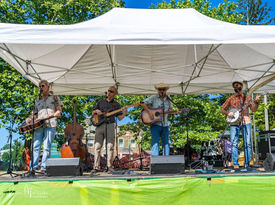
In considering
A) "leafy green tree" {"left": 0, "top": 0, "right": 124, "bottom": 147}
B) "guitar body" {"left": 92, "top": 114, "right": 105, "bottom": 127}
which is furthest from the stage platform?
"leafy green tree" {"left": 0, "top": 0, "right": 124, "bottom": 147}

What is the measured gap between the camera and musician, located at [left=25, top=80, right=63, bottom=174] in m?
4.85

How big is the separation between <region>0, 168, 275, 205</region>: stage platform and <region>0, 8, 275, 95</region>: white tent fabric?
1.95m

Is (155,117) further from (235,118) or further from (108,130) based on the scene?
(235,118)

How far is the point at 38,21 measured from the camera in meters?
12.6

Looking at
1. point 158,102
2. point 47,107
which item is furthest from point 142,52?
point 47,107

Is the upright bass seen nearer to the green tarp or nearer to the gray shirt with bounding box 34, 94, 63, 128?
the gray shirt with bounding box 34, 94, 63, 128

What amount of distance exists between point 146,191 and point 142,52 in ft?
11.4

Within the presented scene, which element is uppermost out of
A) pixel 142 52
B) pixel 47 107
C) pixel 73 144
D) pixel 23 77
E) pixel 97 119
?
pixel 23 77

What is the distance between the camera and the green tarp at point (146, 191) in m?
3.53

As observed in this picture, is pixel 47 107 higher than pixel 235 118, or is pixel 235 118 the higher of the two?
pixel 47 107

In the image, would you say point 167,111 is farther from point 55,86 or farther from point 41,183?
point 55,86

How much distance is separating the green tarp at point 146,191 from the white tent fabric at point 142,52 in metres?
1.96

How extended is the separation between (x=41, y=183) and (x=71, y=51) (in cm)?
311

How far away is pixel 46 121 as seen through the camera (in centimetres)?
494
